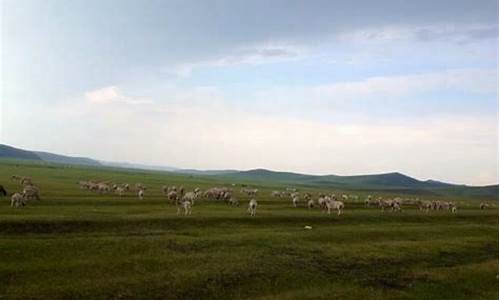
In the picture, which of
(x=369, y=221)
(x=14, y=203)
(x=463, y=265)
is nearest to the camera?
(x=463, y=265)

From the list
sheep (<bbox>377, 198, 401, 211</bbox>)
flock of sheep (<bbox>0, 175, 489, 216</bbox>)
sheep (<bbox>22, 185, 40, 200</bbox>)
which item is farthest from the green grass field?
sheep (<bbox>377, 198, 401, 211</bbox>)

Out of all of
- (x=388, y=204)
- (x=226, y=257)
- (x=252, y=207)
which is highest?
(x=388, y=204)

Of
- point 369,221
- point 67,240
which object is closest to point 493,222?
point 369,221

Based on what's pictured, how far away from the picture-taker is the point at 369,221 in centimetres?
5338

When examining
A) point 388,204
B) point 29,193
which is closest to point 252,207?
point 29,193

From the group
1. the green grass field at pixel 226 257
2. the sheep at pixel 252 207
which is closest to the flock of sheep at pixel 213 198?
the sheep at pixel 252 207

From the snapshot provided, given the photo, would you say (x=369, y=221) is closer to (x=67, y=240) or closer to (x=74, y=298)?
(x=67, y=240)

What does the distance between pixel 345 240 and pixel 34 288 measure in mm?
24965

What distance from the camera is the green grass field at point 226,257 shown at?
2705cm

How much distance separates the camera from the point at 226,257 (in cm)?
3275

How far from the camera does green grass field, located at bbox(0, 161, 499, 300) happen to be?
27.0 meters

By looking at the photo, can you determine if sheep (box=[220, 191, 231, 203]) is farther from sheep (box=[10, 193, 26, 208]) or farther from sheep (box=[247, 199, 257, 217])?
sheep (box=[10, 193, 26, 208])

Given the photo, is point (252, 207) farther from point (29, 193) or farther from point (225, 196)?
point (29, 193)

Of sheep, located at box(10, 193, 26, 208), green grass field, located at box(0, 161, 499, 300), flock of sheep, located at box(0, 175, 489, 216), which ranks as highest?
flock of sheep, located at box(0, 175, 489, 216)
